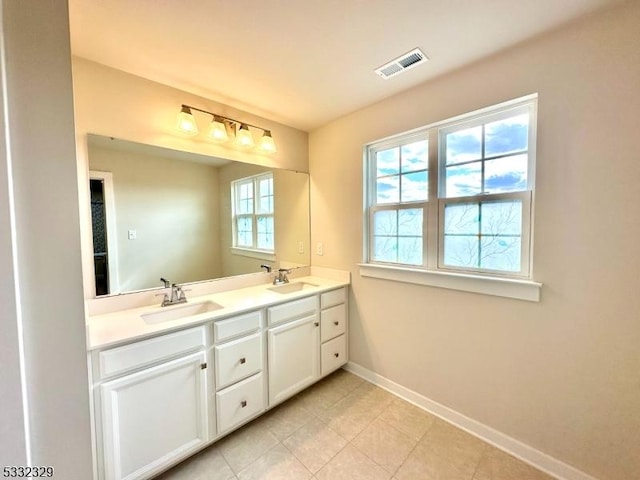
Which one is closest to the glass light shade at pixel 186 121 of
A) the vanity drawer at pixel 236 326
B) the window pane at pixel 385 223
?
the vanity drawer at pixel 236 326

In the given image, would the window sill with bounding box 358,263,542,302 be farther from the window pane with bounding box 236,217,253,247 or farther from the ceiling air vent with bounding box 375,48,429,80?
the ceiling air vent with bounding box 375,48,429,80

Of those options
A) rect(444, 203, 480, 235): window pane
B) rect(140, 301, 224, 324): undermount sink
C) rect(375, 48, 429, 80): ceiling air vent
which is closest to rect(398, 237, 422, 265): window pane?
rect(444, 203, 480, 235): window pane

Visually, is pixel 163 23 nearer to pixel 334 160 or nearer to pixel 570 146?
pixel 334 160

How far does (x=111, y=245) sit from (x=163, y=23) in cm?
131

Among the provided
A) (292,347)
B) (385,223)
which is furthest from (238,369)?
(385,223)

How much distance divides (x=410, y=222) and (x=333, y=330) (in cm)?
117

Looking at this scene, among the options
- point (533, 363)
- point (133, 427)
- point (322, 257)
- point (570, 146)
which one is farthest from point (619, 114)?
point (133, 427)

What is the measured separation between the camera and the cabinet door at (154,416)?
1245 millimetres

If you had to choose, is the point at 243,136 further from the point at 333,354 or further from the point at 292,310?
the point at 333,354

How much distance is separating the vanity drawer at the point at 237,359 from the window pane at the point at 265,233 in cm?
93

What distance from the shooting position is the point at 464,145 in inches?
70.9

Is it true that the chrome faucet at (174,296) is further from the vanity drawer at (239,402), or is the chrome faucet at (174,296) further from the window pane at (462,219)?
the window pane at (462,219)

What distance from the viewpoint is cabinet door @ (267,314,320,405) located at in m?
1.89

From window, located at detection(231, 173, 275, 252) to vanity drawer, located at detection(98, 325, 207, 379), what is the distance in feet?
3.16
